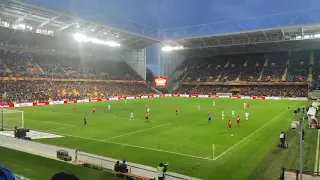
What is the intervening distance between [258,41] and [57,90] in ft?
191

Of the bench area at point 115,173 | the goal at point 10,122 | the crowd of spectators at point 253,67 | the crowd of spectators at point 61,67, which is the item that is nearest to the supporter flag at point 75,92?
the crowd of spectators at point 61,67

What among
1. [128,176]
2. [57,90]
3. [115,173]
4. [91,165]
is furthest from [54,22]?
[128,176]

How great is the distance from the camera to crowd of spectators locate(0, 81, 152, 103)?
5838 cm

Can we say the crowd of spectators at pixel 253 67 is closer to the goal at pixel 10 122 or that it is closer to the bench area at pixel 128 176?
the goal at pixel 10 122

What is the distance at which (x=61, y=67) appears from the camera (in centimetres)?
7981

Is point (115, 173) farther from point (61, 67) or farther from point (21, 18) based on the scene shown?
point (61, 67)

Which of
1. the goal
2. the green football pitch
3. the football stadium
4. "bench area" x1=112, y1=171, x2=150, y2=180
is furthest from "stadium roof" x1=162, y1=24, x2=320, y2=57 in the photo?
"bench area" x1=112, y1=171, x2=150, y2=180

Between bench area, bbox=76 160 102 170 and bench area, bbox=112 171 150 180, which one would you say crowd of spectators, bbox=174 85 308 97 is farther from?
bench area, bbox=112 171 150 180

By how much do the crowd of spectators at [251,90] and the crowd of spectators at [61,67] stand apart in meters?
19.9

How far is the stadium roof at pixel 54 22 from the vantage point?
177 feet

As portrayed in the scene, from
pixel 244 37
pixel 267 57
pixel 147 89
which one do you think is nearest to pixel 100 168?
pixel 244 37

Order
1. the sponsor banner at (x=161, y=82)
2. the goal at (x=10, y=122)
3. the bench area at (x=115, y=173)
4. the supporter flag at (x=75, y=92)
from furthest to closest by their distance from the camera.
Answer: the sponsor banner at (x=161, y=82), the supporter flag at (x=75, y=92), the goal at (x=10, y=122), the bench area at (x=115, y=173)

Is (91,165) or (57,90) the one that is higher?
(57,90)

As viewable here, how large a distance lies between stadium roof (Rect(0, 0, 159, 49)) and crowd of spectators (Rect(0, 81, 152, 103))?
12.8 m
